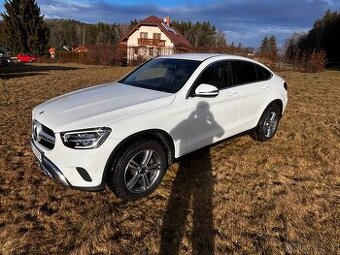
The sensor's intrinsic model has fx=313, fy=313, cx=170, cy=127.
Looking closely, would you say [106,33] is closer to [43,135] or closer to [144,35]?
[144,35]

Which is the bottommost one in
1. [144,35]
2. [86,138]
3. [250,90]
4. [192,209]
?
[192,209]

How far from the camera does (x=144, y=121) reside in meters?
3.51

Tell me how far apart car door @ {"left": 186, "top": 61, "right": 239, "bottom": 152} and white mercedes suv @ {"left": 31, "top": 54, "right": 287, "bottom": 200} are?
14 millimetres

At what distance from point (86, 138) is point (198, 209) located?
1.54m

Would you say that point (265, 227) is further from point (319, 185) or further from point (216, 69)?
point (216, 69)

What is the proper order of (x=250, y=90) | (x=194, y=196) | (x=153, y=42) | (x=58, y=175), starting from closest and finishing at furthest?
(x=58, y=175) → (x=194, y=196) → (x=250, y=90) → (x=153, y=42)

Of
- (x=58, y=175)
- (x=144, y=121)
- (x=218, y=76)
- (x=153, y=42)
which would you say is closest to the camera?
(x=58, y=175)

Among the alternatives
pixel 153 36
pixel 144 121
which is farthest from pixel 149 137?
pixel 153 36

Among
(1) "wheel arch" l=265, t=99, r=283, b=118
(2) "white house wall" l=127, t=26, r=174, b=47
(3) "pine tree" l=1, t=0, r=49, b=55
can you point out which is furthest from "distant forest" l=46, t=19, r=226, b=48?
(1) "wheel arch" l=265, t=99, r=283, b=118

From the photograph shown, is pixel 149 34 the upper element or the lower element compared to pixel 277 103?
upper

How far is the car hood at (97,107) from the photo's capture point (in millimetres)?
3318

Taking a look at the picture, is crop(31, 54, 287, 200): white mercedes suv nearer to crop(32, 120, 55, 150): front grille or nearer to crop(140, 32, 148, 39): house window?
crop(32, 120, 55, 150): front grille

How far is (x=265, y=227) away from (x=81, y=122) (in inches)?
89.8

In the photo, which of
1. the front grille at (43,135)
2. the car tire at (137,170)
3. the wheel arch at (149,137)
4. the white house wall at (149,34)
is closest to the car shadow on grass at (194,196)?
the wheel arch at (149,137)
